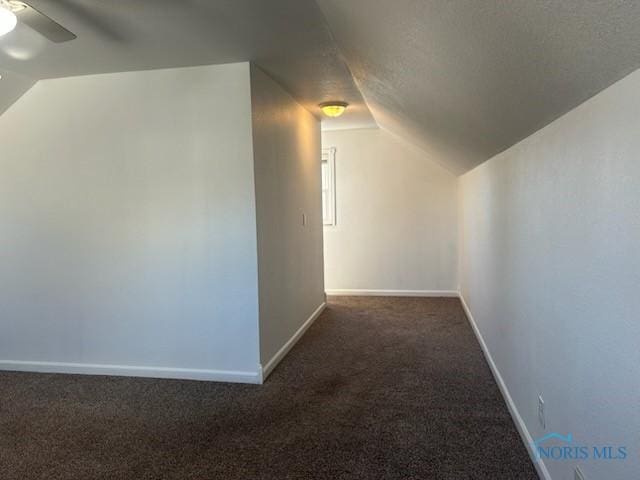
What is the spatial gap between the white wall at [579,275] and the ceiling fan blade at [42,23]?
2.15 metres

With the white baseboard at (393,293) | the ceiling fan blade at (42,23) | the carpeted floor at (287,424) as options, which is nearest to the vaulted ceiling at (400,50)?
the ceiling fan blade at (42,23)

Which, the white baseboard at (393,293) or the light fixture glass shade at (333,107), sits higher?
the light fixture glass shade at (333,107)

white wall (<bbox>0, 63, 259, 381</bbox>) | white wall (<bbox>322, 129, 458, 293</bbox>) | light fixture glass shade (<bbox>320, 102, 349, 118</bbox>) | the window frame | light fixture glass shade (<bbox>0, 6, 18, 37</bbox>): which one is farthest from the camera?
the window frame

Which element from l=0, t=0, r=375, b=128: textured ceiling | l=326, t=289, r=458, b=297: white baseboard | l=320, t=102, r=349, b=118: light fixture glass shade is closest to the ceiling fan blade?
l=0, t=0, r=375, b=128: textured ceiling

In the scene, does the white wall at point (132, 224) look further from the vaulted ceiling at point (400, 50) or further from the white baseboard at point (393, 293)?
the white baseboard at point (393, 293)

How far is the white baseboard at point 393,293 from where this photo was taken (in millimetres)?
6068

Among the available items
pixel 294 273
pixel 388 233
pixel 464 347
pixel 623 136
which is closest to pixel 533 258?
pixel 623 136

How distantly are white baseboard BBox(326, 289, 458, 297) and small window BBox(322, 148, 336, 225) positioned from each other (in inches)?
39.4

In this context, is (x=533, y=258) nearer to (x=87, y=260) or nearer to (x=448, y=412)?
(x=448, y=412)

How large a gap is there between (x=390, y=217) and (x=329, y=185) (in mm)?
966

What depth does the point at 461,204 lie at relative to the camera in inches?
218

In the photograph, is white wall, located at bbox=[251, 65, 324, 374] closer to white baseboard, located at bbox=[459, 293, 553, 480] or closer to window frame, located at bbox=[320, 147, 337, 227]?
window frame, located at bbox=[320, 147, 337, 227]

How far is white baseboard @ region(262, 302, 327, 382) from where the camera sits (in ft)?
11.1

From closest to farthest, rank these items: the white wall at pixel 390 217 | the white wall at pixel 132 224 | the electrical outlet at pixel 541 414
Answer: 1. the electrical outlet at pixel 541 414
2. the white wall at pixel 132 224
3. the white wall at pixel 390 217
